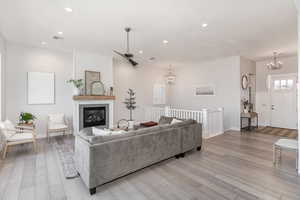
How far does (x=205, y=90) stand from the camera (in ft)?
24.6

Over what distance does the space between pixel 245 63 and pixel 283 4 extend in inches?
169

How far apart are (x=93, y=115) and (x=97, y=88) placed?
39.9 inches

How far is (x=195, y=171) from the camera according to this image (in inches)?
116

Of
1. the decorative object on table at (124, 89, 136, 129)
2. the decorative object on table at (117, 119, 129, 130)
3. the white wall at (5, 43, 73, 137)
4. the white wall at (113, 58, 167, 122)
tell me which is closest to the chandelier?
the white wall at (113, 58, 167, 122)

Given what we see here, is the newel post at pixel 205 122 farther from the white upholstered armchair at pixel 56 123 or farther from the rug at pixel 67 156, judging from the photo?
the white upholstered armchair at pixel 56 123

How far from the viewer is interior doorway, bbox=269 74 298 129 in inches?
253

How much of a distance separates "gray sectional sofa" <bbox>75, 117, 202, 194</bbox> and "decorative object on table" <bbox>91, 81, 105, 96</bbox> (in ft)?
10.3


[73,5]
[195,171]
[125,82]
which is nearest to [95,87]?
[125,82]

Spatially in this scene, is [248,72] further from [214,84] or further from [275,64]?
[214,84]

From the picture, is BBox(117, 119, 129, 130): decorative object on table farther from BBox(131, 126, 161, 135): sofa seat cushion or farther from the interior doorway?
the interior doorway

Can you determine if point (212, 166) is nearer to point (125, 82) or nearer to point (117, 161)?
point (117, 161)

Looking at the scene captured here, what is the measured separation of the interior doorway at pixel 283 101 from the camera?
6.42 m

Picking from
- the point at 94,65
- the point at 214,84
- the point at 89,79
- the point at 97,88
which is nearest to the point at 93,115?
the point at 97,88

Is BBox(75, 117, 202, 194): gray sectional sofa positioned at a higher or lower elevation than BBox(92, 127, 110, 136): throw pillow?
lower
